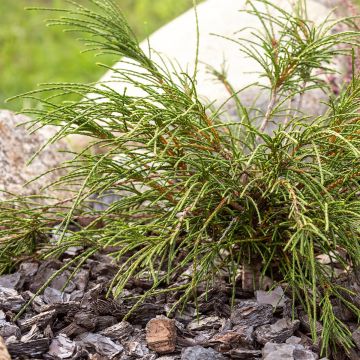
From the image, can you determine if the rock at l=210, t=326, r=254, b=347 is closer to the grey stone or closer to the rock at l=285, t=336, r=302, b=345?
the rock at l=285, t=336, r=302, b=345

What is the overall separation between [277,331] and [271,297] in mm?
171

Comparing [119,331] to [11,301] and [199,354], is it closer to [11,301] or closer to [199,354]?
[199,354]

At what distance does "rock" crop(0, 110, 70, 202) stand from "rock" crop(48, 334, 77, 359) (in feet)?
3.43

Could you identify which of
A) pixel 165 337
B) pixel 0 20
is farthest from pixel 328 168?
pixel 0 20

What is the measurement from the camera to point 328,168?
89.3 inches

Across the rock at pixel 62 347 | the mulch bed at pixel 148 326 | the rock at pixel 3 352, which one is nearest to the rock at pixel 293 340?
the mulch bed at pixel 148 326

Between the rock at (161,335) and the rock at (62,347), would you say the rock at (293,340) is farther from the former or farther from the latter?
the rock at (62,347)

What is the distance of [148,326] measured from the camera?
2209mm

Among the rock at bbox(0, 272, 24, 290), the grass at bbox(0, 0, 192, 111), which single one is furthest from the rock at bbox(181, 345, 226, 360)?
the grass at bbox(0, 0, 192, 111)

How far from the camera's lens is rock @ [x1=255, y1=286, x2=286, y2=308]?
7.70 ft

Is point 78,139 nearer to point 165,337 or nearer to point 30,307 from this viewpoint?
point 30,307

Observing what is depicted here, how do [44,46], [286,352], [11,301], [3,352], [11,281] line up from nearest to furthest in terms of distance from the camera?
[3,352]
[286,352]
[11,301]
[11,281]
[44,46]

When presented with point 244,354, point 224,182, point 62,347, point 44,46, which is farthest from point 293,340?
point 44,46

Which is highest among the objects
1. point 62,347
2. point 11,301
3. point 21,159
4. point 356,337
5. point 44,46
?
point 44,46
